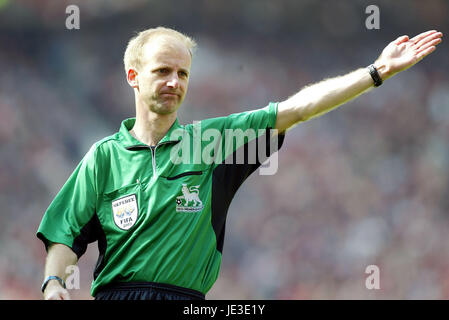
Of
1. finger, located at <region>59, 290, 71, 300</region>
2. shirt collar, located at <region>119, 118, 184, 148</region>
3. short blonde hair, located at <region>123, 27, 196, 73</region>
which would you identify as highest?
short blonde hair, located at <region>123, 27, 196, 73</region>

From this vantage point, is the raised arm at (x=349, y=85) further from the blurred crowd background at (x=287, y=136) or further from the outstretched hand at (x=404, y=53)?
the blurred crowd background at (x=287, y=136)

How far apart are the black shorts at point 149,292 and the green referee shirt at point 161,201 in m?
0.02

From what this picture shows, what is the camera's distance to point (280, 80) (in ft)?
27.0

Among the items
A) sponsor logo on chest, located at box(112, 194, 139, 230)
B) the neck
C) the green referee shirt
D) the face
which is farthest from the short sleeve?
the face

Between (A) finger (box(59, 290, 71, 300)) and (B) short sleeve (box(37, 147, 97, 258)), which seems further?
(B) short sleeve (box(37, 147, 97, 258))

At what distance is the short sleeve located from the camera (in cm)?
292

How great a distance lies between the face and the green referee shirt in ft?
0.50

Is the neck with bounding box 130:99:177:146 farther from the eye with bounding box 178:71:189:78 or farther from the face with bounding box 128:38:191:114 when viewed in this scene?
the eye with bounding box 178:71:189:78

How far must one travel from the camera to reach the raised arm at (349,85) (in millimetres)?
2893

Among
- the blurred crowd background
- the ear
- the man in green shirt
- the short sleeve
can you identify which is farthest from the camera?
the blurred crowd background

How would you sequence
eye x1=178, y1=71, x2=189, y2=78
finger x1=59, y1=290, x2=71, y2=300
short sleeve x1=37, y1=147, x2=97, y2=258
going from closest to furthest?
finger x1=59, y1=290, x2=71, y2=300 < short sleeve x1=37, y1=147, x2=97, y2=258 < eye x1=178, y1=71, x2=189, y2=78

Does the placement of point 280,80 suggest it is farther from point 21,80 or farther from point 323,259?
point 21,80

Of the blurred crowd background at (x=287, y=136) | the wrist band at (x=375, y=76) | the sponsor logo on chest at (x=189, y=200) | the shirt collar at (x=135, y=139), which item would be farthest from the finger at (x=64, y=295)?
the blurred crowd background at (x=287, y=136)
